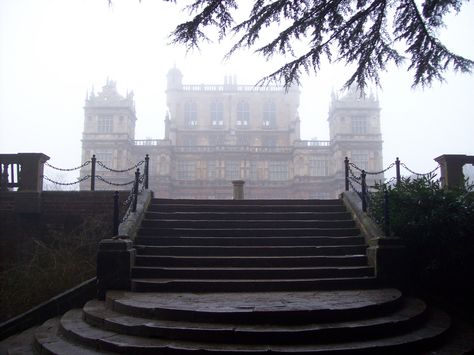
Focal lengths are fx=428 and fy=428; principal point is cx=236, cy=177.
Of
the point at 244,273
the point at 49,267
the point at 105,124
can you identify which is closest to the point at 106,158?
the point at 105,124

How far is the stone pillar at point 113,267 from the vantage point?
22.4 feet

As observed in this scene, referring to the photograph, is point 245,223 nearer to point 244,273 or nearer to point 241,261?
point 241,261

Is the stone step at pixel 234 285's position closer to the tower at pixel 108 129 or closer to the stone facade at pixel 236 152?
the stone facade at pixel 236 152

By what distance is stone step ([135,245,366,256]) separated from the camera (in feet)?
26.0

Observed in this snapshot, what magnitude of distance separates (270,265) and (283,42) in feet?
12.9

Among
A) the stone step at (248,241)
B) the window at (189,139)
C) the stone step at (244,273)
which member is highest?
the window at (189,139)

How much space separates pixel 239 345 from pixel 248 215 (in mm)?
5211

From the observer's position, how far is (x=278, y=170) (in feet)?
160

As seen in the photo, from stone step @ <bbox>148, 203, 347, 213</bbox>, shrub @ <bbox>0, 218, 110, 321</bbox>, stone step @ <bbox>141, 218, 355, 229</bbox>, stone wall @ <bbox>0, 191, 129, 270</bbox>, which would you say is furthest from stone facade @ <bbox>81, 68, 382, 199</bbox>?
stone step @ <bbox>141, 218, 355, 229</bbox>

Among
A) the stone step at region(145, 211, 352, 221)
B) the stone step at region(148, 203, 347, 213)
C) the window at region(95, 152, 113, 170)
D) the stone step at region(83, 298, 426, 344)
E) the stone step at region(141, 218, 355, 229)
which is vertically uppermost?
the window at region(95, 152, 113, 170)

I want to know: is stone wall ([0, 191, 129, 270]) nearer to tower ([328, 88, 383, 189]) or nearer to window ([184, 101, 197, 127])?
tower ([328, 88, 383, 189])

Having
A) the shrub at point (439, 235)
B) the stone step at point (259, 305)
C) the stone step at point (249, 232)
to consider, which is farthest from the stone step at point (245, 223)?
the stone step at point (259, 305)

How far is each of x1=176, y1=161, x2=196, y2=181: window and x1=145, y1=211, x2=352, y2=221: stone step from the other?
38.8m

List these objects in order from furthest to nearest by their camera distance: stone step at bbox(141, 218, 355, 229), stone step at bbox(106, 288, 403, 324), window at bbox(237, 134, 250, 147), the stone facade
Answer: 1. window at bbox(237, 134, 250, 147)
2. the stone facade
3. stone step at bbox(141, 218, 355, 229)
4. stone step at bbox(106, 288, 403, 324)
